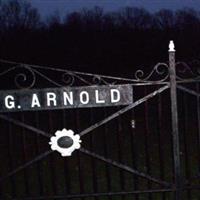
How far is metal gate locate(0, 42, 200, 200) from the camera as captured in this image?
18.4ft

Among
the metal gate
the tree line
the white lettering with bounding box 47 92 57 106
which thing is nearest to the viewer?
the white lettering with bounding box 47 92 57 106

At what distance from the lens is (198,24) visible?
1270 inches

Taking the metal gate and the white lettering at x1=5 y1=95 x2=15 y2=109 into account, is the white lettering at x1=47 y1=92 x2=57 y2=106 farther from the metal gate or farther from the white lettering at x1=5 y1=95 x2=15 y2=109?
the white lettering at x1=5 y1=95 x2=15 y2=109

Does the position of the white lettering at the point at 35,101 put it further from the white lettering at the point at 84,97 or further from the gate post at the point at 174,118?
the gate post at the point at 174,118

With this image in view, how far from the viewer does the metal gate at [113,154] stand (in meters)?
5.61

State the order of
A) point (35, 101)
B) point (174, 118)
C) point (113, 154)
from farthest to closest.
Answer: point (113, 154) → point (174, 118) → point (35, 101)

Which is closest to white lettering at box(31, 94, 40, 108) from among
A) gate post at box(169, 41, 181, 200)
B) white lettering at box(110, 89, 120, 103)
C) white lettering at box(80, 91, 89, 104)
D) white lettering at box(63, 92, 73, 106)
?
white lettering at box(63, 92, 73, 106)

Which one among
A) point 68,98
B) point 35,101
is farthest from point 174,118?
point 35,101

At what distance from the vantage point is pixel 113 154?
10625mm

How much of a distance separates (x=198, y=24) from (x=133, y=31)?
4.38 m

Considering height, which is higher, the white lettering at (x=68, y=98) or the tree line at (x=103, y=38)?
the tree line at (x=103, y=38)

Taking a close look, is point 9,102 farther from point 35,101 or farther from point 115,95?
point 115,95

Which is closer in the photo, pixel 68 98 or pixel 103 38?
pixel 68 98

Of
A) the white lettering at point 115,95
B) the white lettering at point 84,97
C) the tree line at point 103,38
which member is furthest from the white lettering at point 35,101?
the tree line at point 103,38
